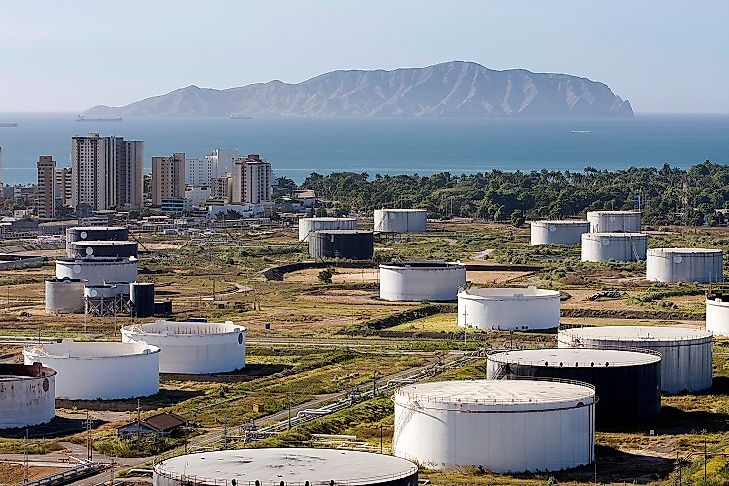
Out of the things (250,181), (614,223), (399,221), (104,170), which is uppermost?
(104,170)

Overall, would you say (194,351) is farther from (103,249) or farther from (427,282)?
(103,249)

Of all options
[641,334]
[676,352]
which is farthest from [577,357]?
[641,334]

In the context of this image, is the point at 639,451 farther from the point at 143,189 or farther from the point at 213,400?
the point at 143,189

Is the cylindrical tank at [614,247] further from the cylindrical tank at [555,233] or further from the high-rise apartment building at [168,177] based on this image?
the high-rise apartment building at [168,177]

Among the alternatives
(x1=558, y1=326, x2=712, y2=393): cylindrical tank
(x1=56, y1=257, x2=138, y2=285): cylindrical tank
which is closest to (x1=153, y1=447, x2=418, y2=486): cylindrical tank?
(x1=558, y1=326, x2=712, y2=393): cylindrical tank

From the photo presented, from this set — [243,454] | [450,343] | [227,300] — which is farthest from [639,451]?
[227,300]

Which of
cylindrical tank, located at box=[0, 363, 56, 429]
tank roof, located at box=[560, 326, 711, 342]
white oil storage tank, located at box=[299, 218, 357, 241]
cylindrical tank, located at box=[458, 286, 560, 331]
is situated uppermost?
white oil storage tank, located at box=[299, 218, 357, 241]

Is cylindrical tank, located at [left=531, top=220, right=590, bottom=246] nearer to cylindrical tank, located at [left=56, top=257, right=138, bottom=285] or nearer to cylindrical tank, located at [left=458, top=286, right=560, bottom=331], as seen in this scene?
cylindrical tank, located at [left=56, top=257, right=138, bottom=285]
